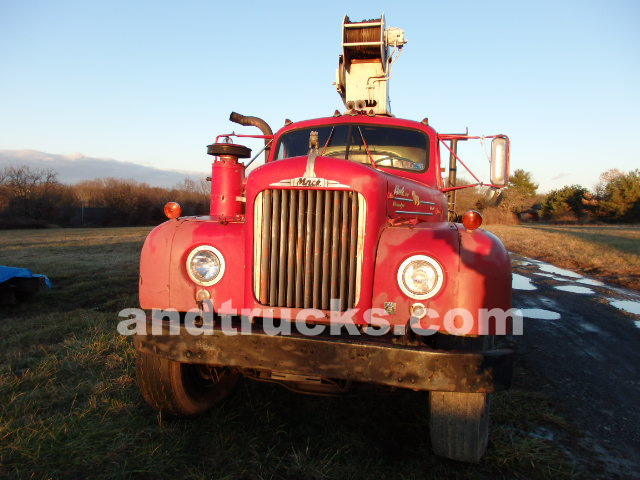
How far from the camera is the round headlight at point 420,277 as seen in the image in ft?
8.11

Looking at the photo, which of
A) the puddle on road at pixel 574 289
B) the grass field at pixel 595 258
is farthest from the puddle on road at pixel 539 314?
the grass field at pixel 595 258

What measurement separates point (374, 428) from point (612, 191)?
1987 inches

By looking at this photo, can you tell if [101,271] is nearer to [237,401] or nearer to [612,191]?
[237,401]

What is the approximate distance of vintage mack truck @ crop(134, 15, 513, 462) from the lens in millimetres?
2359

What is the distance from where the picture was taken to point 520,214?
57031 mm

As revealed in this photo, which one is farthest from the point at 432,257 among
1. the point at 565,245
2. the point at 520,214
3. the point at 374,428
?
the point at 520,214

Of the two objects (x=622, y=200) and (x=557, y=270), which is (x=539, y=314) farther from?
(x=622, y=200)

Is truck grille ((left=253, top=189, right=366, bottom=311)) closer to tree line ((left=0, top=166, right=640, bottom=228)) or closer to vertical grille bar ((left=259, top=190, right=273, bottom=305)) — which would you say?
vertical grille bar ((left=259, top=190, right=273, bottom=305))

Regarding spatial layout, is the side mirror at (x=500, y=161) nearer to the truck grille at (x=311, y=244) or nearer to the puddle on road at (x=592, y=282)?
the truck grille at (x=311, y=244)

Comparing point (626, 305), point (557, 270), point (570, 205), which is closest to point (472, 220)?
point (626, 305)

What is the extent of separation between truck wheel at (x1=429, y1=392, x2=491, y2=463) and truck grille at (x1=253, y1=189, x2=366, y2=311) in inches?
28.6

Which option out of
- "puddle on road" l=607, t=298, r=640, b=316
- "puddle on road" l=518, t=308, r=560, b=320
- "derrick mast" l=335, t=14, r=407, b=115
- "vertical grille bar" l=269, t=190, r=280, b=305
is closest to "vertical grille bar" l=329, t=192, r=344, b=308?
"vertical grille bar" l=269, t=190, r=280, b=305

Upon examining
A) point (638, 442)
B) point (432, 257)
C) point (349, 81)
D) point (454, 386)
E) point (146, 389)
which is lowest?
point (638, 442)

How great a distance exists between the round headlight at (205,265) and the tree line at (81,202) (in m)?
38.0
